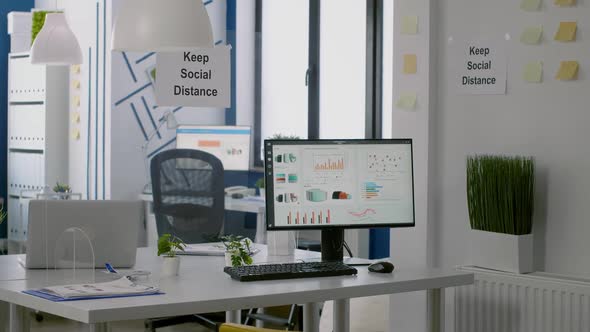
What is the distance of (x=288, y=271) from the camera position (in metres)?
Answer: 3.13

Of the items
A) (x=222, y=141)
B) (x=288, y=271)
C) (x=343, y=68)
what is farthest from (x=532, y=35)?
(x=343, y=68)

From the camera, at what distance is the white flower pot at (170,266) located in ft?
10.3

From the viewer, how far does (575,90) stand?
371cm

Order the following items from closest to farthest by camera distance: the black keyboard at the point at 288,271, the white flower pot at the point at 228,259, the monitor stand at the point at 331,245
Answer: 1. the black keyboard at the point at 288,271
2. the white flower pot at the point at 228,259
3. the monitor stand at the point at 331,245

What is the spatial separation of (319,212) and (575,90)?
1120 mm

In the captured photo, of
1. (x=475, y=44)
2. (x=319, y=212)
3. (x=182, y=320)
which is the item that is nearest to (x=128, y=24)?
(x=319, y=212)

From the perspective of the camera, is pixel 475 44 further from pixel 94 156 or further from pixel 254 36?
pixel 94 156

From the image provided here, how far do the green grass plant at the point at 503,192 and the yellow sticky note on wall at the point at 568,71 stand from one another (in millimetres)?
341

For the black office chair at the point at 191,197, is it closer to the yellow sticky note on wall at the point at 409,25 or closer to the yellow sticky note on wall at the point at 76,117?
the yellow sticky note on wall at the point at 76,117

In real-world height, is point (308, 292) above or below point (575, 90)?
below

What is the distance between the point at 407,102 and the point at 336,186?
0.89 meters

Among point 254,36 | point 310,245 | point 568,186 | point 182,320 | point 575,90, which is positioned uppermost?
point 254,36

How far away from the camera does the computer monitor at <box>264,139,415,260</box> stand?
342cm

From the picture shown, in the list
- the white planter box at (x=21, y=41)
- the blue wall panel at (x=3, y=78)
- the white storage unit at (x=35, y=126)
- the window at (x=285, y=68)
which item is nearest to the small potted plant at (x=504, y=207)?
the window at (x=285, y=68)
